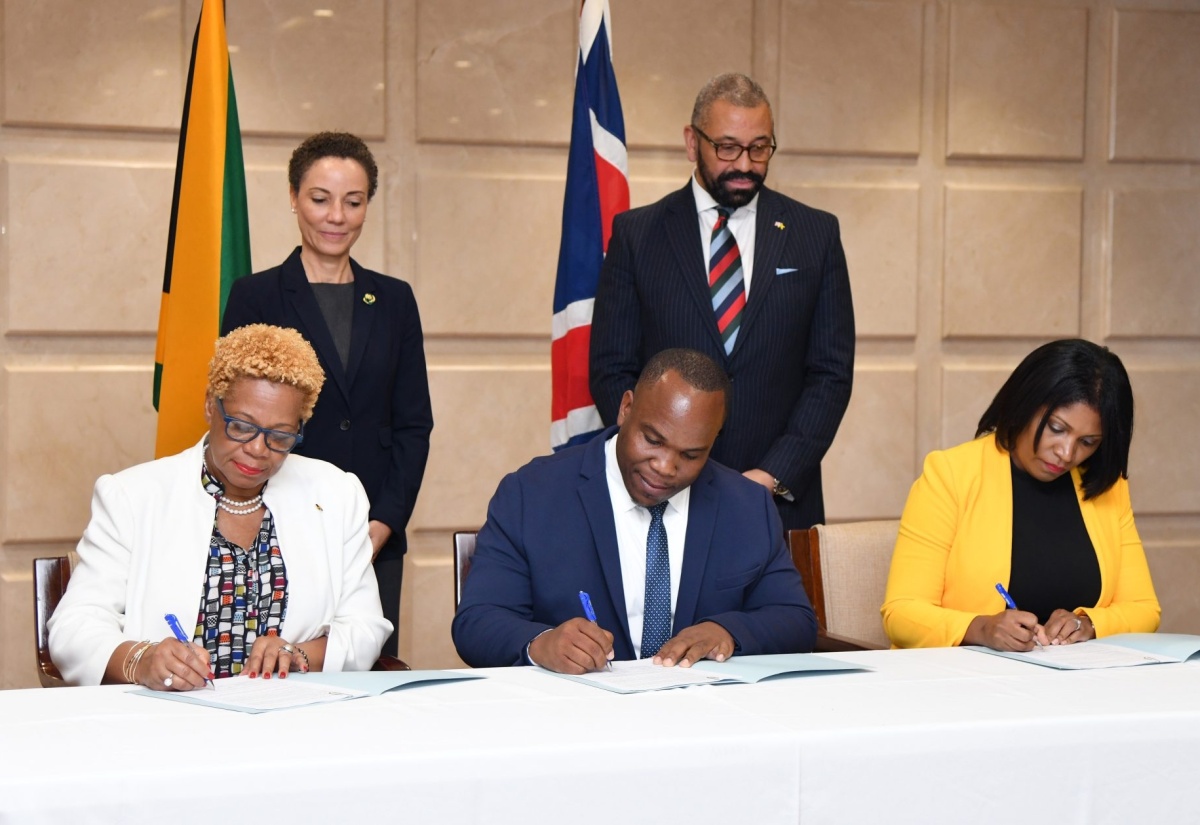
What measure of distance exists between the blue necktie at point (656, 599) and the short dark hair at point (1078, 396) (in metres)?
0.82

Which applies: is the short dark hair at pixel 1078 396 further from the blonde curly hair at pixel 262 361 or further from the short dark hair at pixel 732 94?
the blonde curly hair at pixel 262 361

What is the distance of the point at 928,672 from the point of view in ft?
7.43

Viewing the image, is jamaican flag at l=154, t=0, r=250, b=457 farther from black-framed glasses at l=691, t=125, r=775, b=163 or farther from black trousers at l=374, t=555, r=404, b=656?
black-framed glasses at l=691, t=125, r=775, b=163

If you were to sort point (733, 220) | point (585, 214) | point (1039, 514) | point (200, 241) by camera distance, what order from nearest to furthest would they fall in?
point (1039, 514), point (733, 220), point (200, 241), point (585, 214)

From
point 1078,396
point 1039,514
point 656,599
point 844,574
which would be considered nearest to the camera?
point 656,599

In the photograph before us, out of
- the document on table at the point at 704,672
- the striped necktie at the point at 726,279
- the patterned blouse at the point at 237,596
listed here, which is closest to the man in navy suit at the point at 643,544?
the document on table at the point at 704,672

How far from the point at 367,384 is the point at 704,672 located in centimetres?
139

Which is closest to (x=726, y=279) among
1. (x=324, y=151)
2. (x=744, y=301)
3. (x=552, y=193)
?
(x=744, y=301)

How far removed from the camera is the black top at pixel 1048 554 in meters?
2.88

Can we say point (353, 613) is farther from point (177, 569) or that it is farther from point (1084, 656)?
point (1084, 656)

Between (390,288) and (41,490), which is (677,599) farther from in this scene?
(41,490)

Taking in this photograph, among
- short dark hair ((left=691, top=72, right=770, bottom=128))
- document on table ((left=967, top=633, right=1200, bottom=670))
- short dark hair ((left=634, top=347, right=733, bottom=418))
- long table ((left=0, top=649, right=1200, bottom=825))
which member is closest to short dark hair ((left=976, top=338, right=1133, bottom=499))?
document on table ((left=967, top=633, right=1200, bottom=670))

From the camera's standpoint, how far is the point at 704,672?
86.9 inches

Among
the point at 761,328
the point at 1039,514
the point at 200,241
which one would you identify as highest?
the point at 200,241
